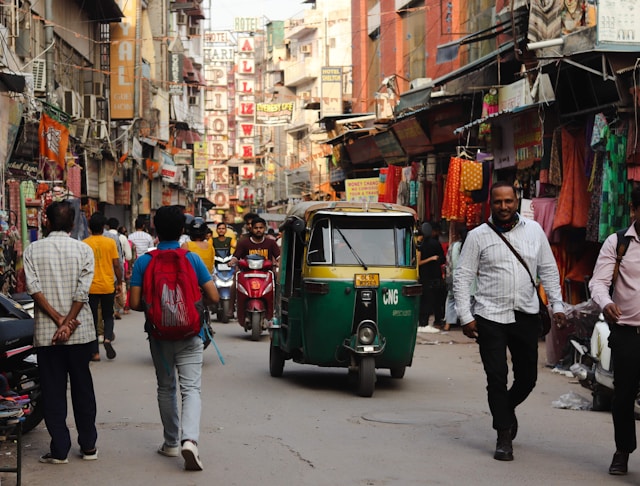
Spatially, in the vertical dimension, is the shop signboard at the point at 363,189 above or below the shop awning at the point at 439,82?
below

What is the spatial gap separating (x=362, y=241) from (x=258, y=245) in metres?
6.07

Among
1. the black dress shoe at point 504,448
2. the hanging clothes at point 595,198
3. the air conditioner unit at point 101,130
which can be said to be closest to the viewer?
the black dress shoe at point 504,448

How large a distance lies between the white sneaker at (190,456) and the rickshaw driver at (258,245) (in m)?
10.1

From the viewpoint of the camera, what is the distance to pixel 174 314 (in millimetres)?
7219

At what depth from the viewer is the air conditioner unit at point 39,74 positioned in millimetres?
22547

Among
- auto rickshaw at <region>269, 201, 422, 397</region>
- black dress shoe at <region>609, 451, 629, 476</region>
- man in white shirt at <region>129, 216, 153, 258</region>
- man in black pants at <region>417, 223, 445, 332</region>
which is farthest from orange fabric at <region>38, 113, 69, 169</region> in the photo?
black dress shoe at <region>609, 451, 629, 476</region>

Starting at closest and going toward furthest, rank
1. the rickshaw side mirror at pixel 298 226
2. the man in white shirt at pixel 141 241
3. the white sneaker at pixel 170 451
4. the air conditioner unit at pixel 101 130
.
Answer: the white sneaker at pixel 170 451 < the rickshaw side mirror at pixel 298 226 < the man in white shirt at pixel 141 241 < the air conditioner unit at pixel 101 130

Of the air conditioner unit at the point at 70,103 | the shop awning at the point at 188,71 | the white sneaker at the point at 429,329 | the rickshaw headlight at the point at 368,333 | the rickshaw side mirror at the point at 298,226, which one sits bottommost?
the white sneaker at the point at 429,329

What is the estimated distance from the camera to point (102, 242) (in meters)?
13.7

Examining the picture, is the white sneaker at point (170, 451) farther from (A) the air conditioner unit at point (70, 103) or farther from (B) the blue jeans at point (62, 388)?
(A) the air conditioner unit at point (70, 103)

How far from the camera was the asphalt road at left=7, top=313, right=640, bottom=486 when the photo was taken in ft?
23.0

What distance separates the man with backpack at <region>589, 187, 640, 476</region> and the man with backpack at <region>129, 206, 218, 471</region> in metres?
2.62

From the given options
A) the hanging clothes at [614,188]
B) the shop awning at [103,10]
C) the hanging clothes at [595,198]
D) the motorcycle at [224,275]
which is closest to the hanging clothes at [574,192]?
the hanging clothes at [595,198]

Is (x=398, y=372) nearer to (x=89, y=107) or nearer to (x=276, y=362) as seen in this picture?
(x=276, y=362)
